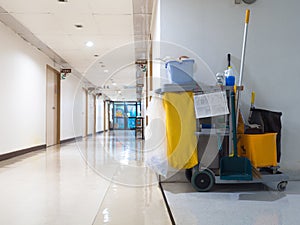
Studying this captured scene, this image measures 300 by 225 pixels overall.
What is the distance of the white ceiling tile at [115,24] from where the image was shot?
502 centimetres

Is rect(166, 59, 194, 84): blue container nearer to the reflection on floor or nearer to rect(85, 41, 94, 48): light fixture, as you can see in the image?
the reflection on floor

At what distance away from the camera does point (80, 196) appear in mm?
2660

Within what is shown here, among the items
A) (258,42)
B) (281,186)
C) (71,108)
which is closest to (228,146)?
(281,186)

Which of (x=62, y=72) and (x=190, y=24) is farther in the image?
(x=62, y=72)

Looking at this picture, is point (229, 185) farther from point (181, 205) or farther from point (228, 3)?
point (228, 3)

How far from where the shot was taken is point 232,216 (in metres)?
2.01

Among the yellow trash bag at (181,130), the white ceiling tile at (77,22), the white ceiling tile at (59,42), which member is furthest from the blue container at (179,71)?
the white ceiling tile at (59,42)

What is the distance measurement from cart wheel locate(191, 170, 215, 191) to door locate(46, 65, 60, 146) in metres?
6.16

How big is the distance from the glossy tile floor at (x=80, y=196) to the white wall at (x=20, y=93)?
62.8 inches

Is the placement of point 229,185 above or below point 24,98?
below

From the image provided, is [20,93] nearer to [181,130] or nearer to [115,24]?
[115,24]

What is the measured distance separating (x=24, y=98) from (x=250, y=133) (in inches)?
201

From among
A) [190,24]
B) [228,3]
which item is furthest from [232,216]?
[228,3]

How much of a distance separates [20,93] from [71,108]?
16.0ft
